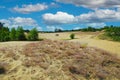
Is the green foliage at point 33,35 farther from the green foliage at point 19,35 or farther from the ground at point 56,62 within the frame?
the ground at point 56,62

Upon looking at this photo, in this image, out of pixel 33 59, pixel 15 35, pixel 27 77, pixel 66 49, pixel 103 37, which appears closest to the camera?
pixel 27 77

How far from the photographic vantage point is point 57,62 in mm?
20828

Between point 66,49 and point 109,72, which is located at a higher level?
point 66,49

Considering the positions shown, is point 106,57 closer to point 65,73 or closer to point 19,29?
point 65,73

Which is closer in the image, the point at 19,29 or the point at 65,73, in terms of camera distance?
the point at 65,73

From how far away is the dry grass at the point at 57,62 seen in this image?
765 inches

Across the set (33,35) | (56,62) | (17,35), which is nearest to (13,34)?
(17,35)

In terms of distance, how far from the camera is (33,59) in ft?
68.6

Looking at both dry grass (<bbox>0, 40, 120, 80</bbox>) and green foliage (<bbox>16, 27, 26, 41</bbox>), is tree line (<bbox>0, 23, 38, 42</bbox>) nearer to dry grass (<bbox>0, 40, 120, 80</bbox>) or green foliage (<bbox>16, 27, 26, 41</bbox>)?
green foliage (<bbox>16, 27, 26, 41</bbox>)

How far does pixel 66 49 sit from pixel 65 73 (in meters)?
3.31

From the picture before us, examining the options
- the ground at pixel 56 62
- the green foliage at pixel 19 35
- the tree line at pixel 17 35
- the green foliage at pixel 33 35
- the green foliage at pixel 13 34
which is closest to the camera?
the ground at pixel 56 62

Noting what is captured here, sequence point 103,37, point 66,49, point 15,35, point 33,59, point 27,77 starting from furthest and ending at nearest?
point 103,37 → point 15,35 → point 66,49 → point 33,59 → point 27,77

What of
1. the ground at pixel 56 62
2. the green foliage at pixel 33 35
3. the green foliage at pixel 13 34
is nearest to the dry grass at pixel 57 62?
the ground at pixel 56 62

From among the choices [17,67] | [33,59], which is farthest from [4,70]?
[33,59]
